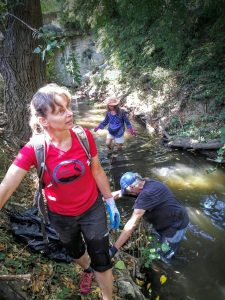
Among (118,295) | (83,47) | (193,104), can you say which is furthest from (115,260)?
(83,47)

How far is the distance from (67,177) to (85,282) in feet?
4.69

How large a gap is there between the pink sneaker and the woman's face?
174 cm

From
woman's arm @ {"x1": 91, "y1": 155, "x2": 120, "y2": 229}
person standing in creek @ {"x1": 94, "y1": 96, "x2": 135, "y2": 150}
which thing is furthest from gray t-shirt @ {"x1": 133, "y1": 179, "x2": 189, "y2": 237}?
person standing in creek @ {"x1": 94, "y1": 96, "x2": 135, "y2": 150}

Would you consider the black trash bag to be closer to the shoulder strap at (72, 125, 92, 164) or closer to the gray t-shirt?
the gray t-shirt

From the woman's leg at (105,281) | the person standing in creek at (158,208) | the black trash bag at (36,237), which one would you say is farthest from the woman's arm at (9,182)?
the person standing in creek at (158,208)

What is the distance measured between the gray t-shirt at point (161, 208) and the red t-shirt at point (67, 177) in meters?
1.60

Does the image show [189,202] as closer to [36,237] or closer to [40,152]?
[36,237]

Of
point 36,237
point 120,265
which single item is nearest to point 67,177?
point 36,237

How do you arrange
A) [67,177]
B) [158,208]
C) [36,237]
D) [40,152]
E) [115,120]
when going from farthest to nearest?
[115,120] < [158,208] < [36,237] < [67,177] < [40,152]

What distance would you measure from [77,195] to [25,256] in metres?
1.38

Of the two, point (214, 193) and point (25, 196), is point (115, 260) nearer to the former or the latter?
point (25, 196)

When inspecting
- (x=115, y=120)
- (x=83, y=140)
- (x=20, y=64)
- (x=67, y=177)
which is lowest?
(x=115, y=120)

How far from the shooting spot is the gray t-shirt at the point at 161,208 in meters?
4.52

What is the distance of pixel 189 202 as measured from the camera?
21.8 ft
